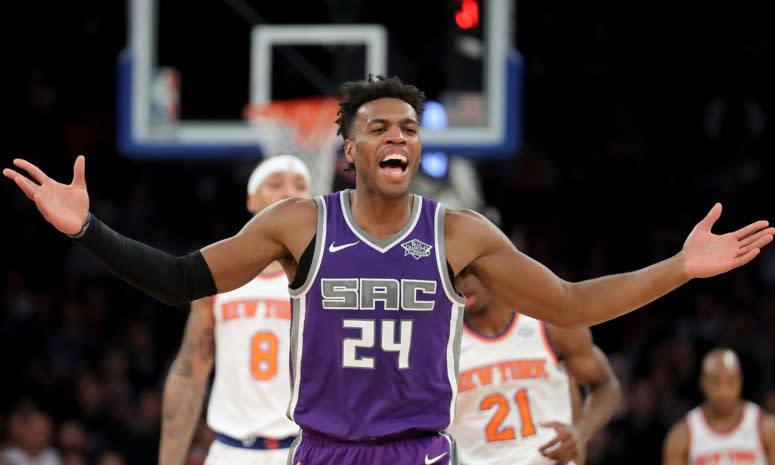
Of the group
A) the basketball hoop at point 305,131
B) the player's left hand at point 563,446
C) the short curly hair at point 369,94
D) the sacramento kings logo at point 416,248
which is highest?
the basketball hoop at point 305,131

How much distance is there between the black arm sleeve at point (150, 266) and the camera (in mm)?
3902

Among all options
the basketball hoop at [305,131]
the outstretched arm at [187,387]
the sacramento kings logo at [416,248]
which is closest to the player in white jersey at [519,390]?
the outstretched arm at [187,387]

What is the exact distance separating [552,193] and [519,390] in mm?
8359

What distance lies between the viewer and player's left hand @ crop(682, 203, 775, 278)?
4.09m

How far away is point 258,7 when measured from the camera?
10172 mm

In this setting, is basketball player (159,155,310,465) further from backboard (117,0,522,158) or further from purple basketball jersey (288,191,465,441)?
backboard (117,0,522,158)

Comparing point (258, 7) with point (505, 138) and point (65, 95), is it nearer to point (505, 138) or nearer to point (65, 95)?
point (505, 138)

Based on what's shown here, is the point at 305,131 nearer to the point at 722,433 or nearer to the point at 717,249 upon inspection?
the point at 722,433

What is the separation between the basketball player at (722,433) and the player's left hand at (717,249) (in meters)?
5.40

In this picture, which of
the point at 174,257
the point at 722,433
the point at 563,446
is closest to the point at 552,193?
the point at 722,433

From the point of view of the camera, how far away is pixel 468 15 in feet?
31.1

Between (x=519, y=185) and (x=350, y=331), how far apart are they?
10285mm

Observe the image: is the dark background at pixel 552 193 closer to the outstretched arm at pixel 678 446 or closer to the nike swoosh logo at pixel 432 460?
the outstretched arm at pixel 678 446

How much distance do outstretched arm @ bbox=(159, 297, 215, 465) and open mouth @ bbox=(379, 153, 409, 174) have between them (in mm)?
1986
